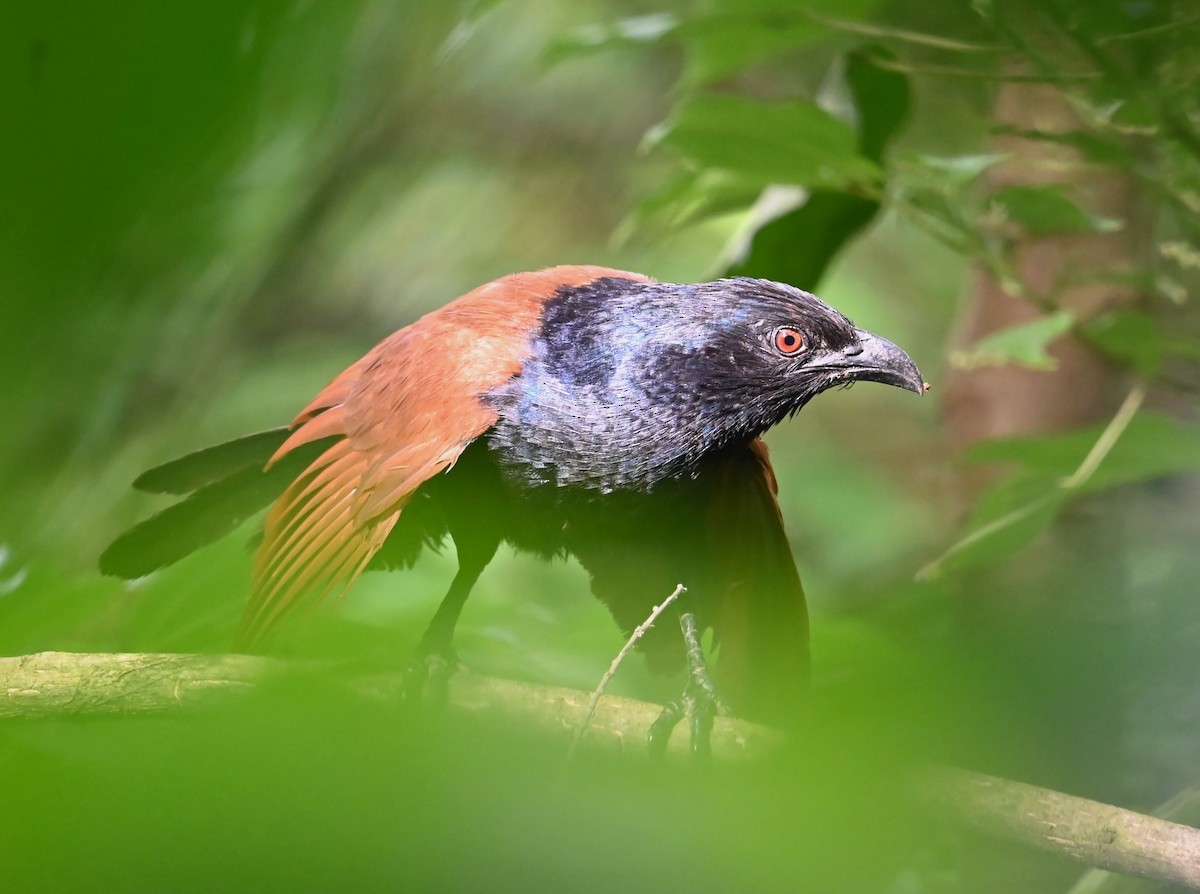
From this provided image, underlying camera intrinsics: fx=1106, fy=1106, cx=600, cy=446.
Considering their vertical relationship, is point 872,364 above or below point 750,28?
below

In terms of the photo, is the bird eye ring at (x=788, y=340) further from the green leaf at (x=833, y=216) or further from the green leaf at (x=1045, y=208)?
the green leaf at (x=1045, y=208)

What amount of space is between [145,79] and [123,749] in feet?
0.54

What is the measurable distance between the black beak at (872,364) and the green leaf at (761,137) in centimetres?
29

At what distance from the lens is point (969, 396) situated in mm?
1993

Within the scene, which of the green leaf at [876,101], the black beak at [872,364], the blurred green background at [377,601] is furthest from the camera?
the green leaf at [876,101]

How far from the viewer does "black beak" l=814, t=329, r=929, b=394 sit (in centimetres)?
100

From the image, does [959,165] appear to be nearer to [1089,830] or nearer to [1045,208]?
[1045,208]

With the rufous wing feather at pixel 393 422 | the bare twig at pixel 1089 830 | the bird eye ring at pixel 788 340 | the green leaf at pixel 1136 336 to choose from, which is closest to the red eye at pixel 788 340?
the bird eye ring at pixel 788 340

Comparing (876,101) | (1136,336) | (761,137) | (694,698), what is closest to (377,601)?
(694,698)

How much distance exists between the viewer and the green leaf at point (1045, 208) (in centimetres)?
130

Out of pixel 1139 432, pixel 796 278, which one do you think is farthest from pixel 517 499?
pixel 1139 432

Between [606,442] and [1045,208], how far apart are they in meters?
0.65

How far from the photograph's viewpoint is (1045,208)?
4.34ft

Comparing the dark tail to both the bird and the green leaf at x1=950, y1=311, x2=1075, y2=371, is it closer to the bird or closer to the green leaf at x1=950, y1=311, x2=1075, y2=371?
the bird
